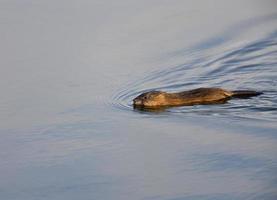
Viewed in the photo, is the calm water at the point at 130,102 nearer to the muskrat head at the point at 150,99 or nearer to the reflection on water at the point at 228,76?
the reflection on water at the point at 228,76

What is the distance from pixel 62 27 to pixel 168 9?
1.95 meters

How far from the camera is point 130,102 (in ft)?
30.7

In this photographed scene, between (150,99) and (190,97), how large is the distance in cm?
46

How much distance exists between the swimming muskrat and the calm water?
0.13 metres

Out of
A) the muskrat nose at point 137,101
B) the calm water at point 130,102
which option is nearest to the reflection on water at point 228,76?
the calm water at point 130,102

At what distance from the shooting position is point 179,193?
6480 mm

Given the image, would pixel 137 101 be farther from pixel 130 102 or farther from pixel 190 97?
pixel 190 97

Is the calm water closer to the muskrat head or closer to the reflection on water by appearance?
the reflection on water

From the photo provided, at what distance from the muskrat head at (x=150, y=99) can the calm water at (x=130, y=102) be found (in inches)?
4.8

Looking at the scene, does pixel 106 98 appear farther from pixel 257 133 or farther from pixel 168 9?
pixel 168 9

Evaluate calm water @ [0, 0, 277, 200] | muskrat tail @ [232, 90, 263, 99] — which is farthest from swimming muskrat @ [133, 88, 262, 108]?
calm water @ [0, 0, 277, 200]

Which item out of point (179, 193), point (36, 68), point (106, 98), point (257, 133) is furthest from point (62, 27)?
point (179, 193)

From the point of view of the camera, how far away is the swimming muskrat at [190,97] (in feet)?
30.0

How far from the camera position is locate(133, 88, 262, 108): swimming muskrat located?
9148 millimetres
